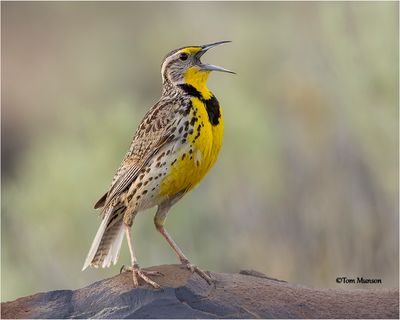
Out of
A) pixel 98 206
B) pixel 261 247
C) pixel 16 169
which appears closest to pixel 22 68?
pixel 16 169

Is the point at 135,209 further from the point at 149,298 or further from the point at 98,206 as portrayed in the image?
the point at 149,298

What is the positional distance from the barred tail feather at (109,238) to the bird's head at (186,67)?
0.60 metres

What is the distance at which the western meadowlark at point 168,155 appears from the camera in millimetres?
4285

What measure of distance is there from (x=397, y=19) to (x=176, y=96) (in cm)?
276

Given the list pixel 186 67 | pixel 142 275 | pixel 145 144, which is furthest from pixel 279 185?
pixel 142 275

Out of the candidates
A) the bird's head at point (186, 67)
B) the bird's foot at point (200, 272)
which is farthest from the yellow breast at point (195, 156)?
the bird's foot at point (200, 272)

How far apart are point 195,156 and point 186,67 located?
1.78 ft

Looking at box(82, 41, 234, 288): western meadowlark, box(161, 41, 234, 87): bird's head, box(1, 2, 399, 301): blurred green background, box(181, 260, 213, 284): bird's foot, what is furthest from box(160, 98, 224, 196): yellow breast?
box(1, 2, 399, 301): blurred green background

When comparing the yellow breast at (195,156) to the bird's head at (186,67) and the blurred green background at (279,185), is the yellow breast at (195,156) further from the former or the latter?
the blurred green background at (279,185)

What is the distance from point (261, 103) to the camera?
25.3 ft

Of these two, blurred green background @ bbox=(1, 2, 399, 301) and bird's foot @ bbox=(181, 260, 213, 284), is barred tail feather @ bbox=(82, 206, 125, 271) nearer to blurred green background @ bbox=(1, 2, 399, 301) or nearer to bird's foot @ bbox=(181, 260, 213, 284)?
bird's foot @ bbox=(181, 260, 213, 284)

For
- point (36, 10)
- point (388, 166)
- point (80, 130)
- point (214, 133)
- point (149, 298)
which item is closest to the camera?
point (149, 298)

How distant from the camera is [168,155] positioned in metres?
4.30

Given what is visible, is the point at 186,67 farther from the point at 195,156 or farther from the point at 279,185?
the point at 279,185
